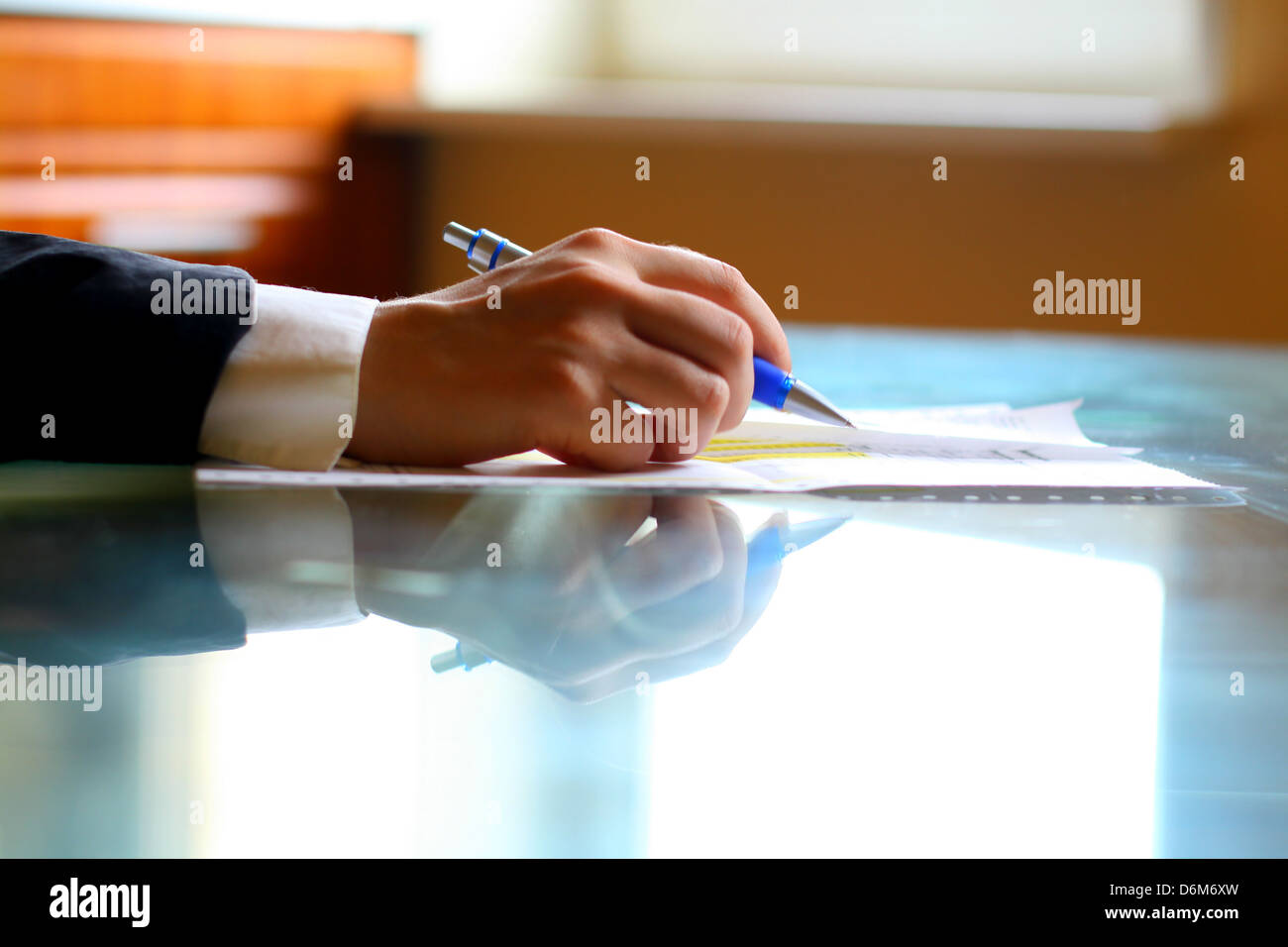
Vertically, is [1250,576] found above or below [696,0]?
below

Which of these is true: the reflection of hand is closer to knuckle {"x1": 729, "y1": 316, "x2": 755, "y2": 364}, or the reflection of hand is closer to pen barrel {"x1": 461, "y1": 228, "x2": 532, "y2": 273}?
knuckle {"x1": 729, "y1": 316, "x2": 755, "y2": 364}

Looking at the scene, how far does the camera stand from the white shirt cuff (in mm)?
562

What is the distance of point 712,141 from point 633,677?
122 inches

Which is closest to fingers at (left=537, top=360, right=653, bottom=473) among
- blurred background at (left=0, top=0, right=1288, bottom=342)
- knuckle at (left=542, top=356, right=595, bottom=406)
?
knuckle at (left=542, top=356, right=595, bottom=406)

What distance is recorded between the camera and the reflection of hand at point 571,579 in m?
0.30

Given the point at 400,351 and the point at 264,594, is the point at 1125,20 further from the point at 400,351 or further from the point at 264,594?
the point at 264,594

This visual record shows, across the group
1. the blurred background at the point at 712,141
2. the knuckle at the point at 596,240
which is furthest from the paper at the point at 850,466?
the blurred background at the point at 712,141

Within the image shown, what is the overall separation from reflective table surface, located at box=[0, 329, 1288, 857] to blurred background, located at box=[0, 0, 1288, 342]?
2.66 meters

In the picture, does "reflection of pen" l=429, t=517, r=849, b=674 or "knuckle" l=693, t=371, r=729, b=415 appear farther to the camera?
"knuckle" l=693, t=371, r=729, b=415

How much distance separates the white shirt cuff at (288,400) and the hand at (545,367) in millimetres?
12

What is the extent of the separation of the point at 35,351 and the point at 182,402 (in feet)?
0.23

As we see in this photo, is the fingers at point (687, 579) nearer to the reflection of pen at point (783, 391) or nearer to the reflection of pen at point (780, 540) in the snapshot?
the reflection of pen at point (780, 540)
